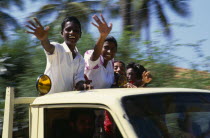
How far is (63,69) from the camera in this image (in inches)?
148

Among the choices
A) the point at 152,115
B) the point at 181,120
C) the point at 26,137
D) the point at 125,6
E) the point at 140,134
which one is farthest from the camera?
the point at 125,6

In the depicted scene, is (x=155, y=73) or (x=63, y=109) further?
(x=155, y=73)

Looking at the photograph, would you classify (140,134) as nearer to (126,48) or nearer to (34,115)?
(34,115)

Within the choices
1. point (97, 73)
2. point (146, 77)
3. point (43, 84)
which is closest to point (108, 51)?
point (97, 73)

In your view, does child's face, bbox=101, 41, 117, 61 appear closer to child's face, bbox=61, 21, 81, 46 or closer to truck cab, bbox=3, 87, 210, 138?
child's face, bbox=61, 21, 81, 46

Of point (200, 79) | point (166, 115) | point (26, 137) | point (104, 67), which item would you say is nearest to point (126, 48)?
point (200, 79)

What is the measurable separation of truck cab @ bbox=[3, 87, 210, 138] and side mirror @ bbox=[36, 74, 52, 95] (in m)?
0.11

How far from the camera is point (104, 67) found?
165 inches

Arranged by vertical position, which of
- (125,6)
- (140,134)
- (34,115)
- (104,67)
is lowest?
(140,134)

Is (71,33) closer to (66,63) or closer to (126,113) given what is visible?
(66,63)

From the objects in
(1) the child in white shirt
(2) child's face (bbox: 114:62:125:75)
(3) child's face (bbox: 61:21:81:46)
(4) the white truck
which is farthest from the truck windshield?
(2) child's face (bbox: 114:62:125:75)

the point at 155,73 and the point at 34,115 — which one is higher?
the point at 155,73

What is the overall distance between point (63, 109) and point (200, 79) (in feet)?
14.2

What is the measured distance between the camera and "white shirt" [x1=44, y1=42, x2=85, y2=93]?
146 inches
